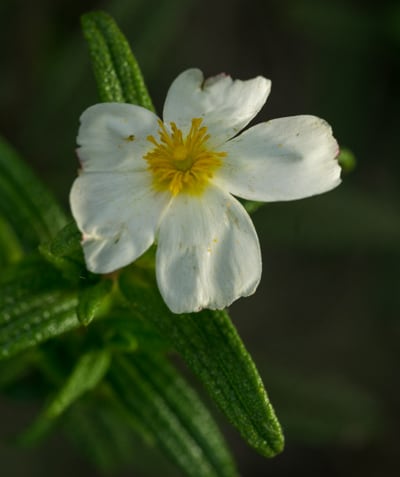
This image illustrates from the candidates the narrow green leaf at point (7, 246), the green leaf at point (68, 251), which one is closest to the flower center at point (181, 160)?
the green leaf at point (68, 251)

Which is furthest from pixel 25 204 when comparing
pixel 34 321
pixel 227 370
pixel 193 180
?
pixel 227 370

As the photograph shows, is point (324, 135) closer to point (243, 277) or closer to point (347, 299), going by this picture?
point (243, 277)

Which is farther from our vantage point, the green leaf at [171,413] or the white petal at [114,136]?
the green leaf at [171,413]

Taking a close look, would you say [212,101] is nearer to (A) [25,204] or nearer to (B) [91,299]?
(B) [91,299]

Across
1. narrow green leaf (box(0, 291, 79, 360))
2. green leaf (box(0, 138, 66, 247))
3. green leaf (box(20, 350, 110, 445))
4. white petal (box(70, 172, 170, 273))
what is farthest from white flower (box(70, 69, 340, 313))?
green leaf (box(0, 138, 66, 247))

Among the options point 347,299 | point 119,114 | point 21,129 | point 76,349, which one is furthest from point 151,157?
point 347,299

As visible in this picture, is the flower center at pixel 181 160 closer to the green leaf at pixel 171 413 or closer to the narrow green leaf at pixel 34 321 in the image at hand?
the narrow green leaf at pixel 34 321
